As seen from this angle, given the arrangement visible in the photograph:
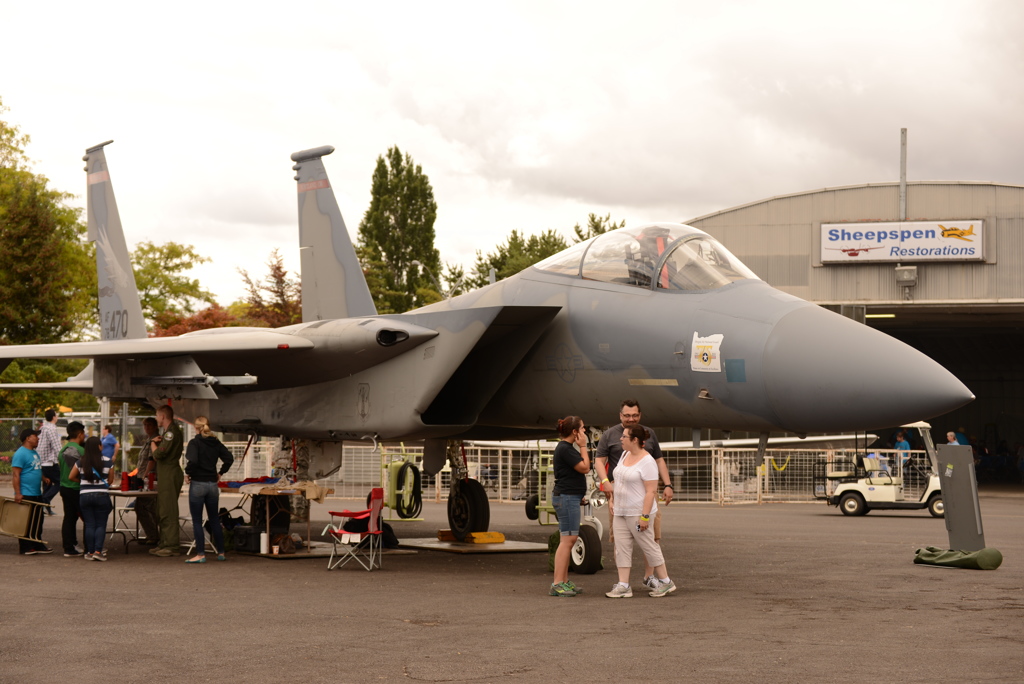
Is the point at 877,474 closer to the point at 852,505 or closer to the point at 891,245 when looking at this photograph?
the point at 852,505

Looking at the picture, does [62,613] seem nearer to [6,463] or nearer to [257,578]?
[257,578]

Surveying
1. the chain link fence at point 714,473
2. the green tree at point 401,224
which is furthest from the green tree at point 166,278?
the chain link fence at point 714,473

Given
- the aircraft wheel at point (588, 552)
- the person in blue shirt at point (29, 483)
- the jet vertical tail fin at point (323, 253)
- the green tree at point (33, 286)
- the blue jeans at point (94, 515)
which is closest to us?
the aircraft wheel at point (588, 552)

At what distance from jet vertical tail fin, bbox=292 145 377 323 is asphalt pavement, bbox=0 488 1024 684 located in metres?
3.76

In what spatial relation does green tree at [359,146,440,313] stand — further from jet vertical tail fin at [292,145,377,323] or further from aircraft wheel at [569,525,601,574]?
aircraft wheel at [569,525,601,574]

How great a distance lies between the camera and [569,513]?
8.40 metres

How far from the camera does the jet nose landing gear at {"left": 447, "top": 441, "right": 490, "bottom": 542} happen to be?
12719mm

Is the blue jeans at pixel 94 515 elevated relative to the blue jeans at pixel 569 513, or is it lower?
lower

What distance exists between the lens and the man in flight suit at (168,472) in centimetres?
1090

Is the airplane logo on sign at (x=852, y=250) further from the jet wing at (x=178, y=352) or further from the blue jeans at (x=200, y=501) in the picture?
the blue jeans at (x=200, y=501)

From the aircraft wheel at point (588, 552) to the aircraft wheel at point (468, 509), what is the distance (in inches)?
126

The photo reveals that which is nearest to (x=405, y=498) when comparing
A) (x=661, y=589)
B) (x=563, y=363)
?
(x=563, y=363)

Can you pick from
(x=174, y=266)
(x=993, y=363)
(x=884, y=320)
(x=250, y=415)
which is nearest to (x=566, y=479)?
(x=250, y=415)

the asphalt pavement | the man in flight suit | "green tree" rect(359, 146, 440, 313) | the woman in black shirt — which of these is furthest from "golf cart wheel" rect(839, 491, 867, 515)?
"green tree" rect(359, 146, 440, 313)
